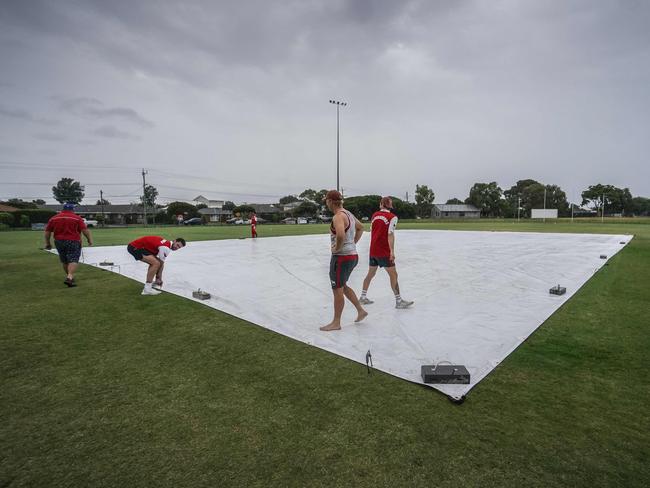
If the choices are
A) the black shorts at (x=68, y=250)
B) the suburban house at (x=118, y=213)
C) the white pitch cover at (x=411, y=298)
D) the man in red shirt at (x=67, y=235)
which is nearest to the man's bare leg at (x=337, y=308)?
the white pitch cover at (x=411, y=298)

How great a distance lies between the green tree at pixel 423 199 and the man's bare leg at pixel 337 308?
Result: 97282 mm

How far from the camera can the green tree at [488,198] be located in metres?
102

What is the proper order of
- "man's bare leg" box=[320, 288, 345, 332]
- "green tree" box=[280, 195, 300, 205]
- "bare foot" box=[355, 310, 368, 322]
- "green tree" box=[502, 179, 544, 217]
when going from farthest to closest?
1. "green tree" box=[280, 195, 300, 205]
2. "green tree" box=[502, 179, 544, 217]
3. "bare foot" box=[355, 310, 368, 322]
4. "man's bare leg" box=[320, 288, 345, 332]

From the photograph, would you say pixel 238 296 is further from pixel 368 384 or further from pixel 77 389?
pixel 368 384

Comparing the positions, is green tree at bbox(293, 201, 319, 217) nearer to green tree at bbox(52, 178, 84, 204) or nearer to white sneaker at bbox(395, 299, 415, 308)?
green tree at bbox(52, 178, 84, 204)

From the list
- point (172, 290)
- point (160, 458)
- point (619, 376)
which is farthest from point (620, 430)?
point (172, 290)

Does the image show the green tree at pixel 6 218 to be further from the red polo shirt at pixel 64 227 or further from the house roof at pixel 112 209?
the red polo shirt at pixel 64 227

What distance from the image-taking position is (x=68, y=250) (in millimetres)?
7652

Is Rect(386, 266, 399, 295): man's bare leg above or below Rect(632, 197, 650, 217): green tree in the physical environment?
below

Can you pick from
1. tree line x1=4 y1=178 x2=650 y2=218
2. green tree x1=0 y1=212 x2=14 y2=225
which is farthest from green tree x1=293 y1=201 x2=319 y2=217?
green tree x1=0 y1=212 x2=14 y2=225

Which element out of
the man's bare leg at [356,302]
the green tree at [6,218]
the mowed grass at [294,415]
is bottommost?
the mowed grass at [294,415]

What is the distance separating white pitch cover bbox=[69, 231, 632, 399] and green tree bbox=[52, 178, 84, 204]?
385 feet

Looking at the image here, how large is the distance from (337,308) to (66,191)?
423ft

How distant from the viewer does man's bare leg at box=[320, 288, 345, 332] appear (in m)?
4.71
